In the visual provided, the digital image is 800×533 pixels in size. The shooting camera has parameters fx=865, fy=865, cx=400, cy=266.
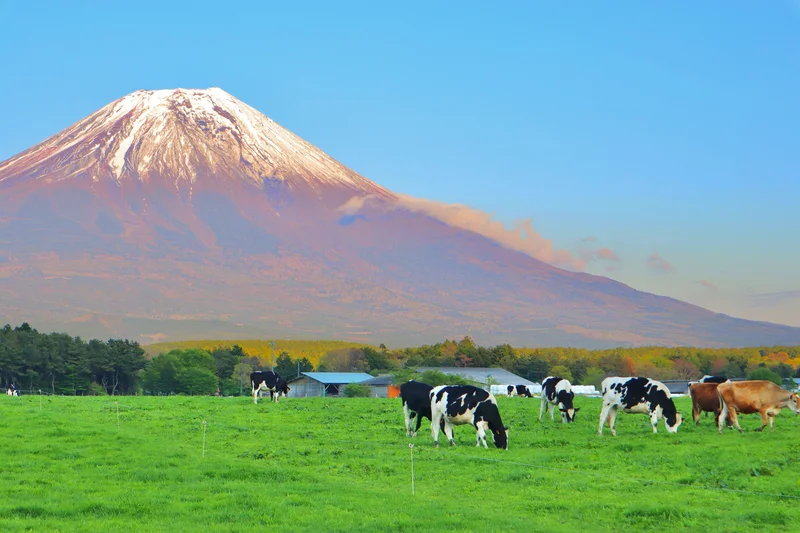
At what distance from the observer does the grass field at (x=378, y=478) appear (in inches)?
540

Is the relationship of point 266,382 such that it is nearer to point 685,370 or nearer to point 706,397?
point 706,397

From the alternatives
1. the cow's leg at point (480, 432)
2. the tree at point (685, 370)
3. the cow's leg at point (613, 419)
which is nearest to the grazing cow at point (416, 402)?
the cow's leg at point (480, 432)

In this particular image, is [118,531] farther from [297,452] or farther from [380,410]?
[380,410]

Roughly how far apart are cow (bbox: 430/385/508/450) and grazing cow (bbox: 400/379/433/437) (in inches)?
51.0

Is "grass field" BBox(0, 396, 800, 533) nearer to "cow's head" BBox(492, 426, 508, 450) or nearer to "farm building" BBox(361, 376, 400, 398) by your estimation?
"cow's head" BBox(492, 426, 508, 450)

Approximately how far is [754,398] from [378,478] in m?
13.1

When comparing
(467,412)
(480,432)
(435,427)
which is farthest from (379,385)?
(480,432)

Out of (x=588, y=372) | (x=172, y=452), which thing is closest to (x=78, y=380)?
(x=588, y=372)

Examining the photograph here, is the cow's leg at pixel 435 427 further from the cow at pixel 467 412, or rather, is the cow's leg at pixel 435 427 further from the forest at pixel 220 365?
the forest at pixel 220 365

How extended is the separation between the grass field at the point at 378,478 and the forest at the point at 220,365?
67891 millimetres

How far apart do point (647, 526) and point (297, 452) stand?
10.0 m

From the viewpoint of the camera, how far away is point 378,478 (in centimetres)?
1795

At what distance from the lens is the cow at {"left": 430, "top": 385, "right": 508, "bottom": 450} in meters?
22.7

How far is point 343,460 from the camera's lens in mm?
20141
